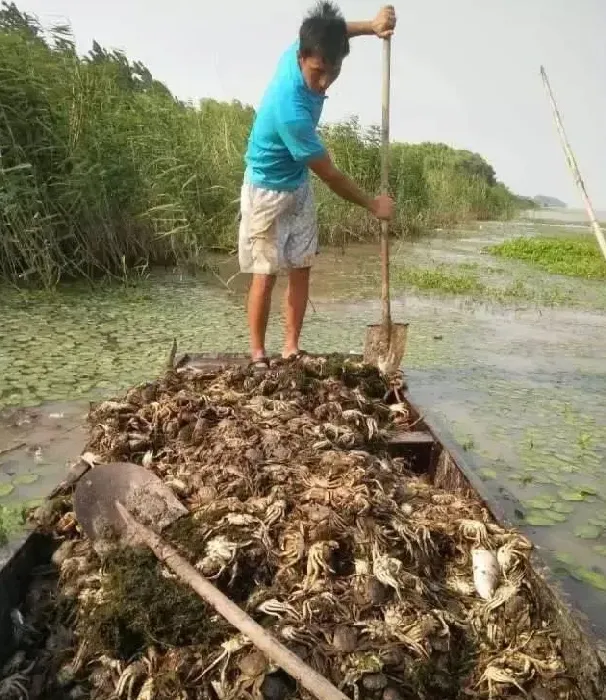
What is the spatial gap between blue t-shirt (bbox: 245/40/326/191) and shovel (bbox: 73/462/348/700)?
192 cm

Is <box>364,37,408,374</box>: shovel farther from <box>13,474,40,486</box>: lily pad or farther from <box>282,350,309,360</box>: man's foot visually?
<box>13,474,40,486</box>: lily pad

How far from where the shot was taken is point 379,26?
3.71m

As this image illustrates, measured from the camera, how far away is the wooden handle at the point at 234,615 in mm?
1282

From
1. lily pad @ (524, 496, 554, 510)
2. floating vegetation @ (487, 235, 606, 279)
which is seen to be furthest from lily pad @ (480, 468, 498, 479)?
floating vegetation @ (487, 235, 606, 279)

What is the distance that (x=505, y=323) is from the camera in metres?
6.73

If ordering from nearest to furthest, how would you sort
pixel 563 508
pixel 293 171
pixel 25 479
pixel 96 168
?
pixel 25 479 < pixel 563 508 < pixel 293 171 < pixel 96 168

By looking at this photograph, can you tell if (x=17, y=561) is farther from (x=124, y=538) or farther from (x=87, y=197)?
(x=87, y=197)

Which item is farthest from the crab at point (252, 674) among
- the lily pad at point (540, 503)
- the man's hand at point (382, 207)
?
the man's hand at point (382, 207)

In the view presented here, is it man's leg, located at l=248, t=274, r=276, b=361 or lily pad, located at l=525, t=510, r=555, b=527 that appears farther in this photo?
man's leg, located at l=248, t=274, r=276, b=361

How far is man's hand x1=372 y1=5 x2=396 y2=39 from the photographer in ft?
12.1

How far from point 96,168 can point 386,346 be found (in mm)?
4024

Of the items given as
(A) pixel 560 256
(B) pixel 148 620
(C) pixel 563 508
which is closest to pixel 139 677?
(B) pixel 148 620

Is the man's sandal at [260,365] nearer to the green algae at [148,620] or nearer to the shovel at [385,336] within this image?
the shovel at [385,336]

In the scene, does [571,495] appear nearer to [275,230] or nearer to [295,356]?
[295,356]
